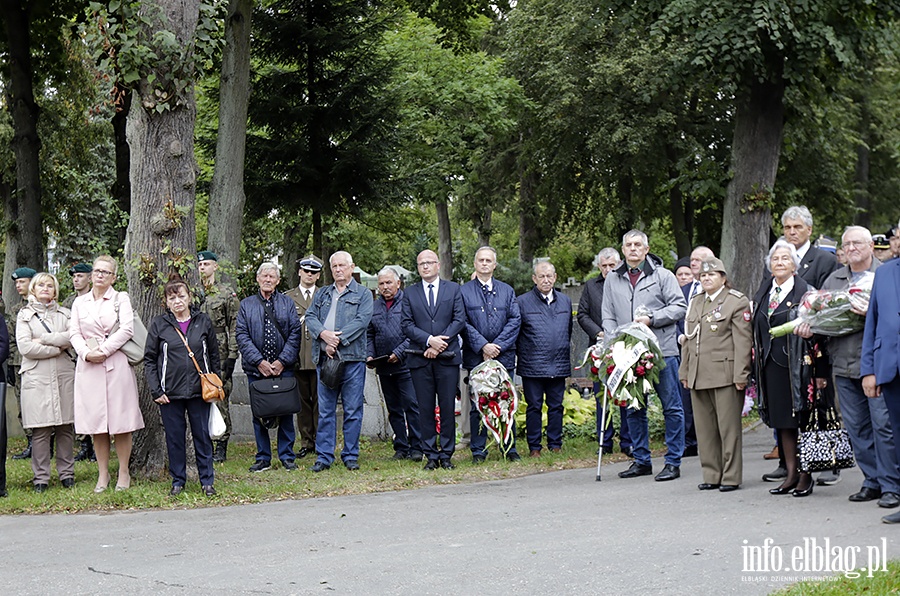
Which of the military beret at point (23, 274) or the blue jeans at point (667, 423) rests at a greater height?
the military beret at point (23, 274)

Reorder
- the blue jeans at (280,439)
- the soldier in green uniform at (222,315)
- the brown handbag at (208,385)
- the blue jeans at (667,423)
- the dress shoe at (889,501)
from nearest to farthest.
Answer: the dress shoe at (889,501)
the brown handbag at (208,385)
the blue jeans at (667,423)
the blue jeans at (280,439)
the soldier in green uniform at (222,315)

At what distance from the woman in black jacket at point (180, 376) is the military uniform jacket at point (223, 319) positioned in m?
2.10

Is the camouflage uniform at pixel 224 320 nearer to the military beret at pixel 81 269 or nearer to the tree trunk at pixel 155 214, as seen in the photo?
the military beret at pixel 81 269

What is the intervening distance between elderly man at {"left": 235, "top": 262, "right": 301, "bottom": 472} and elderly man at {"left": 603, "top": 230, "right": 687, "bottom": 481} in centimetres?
340

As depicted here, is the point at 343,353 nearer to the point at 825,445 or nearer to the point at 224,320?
the point at 224,320

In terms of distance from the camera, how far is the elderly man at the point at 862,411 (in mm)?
8484

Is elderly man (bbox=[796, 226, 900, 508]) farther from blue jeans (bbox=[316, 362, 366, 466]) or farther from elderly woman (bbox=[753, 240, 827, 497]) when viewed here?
blue jeans (bbox=[316, 362, 366, 466])

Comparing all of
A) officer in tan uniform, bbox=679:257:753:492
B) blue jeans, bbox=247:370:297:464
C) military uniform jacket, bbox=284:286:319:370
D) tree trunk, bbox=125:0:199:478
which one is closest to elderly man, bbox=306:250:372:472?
blue jeans, bbox=247:370:297:464

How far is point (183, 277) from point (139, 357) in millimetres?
964

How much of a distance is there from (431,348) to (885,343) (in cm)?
476

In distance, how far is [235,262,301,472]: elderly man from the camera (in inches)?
454

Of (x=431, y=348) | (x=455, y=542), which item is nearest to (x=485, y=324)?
(x=431, y=348)

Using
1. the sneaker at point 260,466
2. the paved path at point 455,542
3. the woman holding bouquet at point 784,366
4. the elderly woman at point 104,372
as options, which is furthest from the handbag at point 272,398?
the woman holding bouquet at point 784,366

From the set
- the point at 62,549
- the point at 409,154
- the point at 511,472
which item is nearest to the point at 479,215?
the point at 409,154
